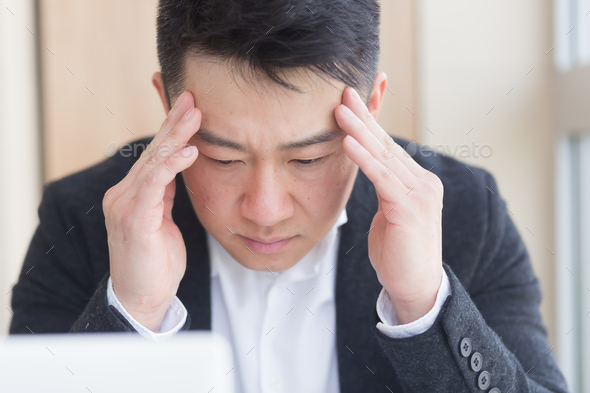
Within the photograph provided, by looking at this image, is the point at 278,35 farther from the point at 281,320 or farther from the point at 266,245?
the point at 281,320

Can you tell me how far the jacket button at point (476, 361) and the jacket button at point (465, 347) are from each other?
1 centimetres

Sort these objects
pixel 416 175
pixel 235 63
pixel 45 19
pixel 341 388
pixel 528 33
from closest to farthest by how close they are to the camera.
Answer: pixel 235 63
pixel 416 175
pixel 341 388
pixel 528 33
pixel 45 19

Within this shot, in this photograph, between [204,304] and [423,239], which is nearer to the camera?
[423,239]

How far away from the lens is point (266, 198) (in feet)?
2.39

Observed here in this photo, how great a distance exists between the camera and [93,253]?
1.03 m

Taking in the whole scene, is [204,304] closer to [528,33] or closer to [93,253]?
[93,253]

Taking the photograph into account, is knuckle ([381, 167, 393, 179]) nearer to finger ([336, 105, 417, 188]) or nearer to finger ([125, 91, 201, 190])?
finger ([336, 105, 417, 188])

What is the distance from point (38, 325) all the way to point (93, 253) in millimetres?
180

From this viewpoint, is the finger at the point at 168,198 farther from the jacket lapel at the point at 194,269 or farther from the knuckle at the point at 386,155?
the knuckle at the point at 386,155

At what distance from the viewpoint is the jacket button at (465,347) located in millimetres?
782

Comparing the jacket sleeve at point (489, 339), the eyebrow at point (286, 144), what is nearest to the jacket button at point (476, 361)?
the jacket sleeve at point (489, 339)

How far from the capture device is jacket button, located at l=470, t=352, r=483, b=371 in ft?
2.59

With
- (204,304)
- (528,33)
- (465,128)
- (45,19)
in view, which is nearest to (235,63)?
(204,304)

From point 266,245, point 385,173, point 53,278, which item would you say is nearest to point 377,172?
point 385,173
